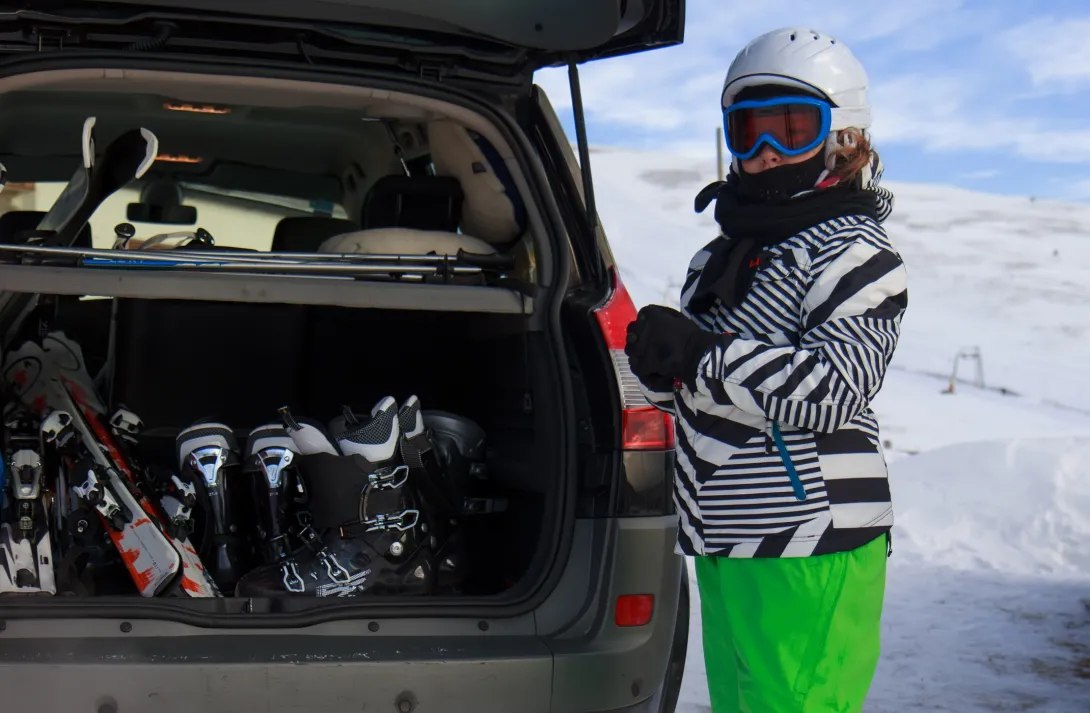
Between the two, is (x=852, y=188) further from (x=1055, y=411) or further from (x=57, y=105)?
(x=1055, y=411)

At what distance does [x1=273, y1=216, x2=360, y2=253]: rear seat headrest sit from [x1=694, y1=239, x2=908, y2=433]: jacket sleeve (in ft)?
8.30

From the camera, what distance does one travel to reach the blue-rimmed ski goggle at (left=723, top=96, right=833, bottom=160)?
211cm

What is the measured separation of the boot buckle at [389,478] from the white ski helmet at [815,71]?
4.05 feet

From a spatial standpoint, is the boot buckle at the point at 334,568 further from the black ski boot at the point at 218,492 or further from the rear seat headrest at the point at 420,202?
→ the rear seat headrest at the point at 420,202

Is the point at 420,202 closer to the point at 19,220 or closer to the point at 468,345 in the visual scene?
the point at 468,345

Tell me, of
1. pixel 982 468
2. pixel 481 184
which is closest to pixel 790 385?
pixel 481 184

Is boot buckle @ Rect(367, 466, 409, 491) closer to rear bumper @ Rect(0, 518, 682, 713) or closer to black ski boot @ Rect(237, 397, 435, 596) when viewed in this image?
black ski boot @ Rect(237, 397, 435, 596)

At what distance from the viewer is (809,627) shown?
201 centimetres

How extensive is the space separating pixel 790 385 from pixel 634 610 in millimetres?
757

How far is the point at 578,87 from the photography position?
274 centimetres

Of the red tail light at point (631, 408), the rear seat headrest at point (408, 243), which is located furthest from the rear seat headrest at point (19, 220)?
the red tail light at point (631, 408)

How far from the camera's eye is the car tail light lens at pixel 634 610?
8.13ft

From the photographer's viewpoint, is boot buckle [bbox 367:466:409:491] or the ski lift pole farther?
boot buckle [bbox 367:466:409:491]

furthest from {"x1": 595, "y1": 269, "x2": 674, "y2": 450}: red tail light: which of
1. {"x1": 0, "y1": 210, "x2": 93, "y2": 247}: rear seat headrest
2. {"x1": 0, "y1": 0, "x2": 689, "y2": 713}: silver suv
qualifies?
{"x1": 0, "y1": 210, "x2": 93, "y2": 247}: rear seat headrest
